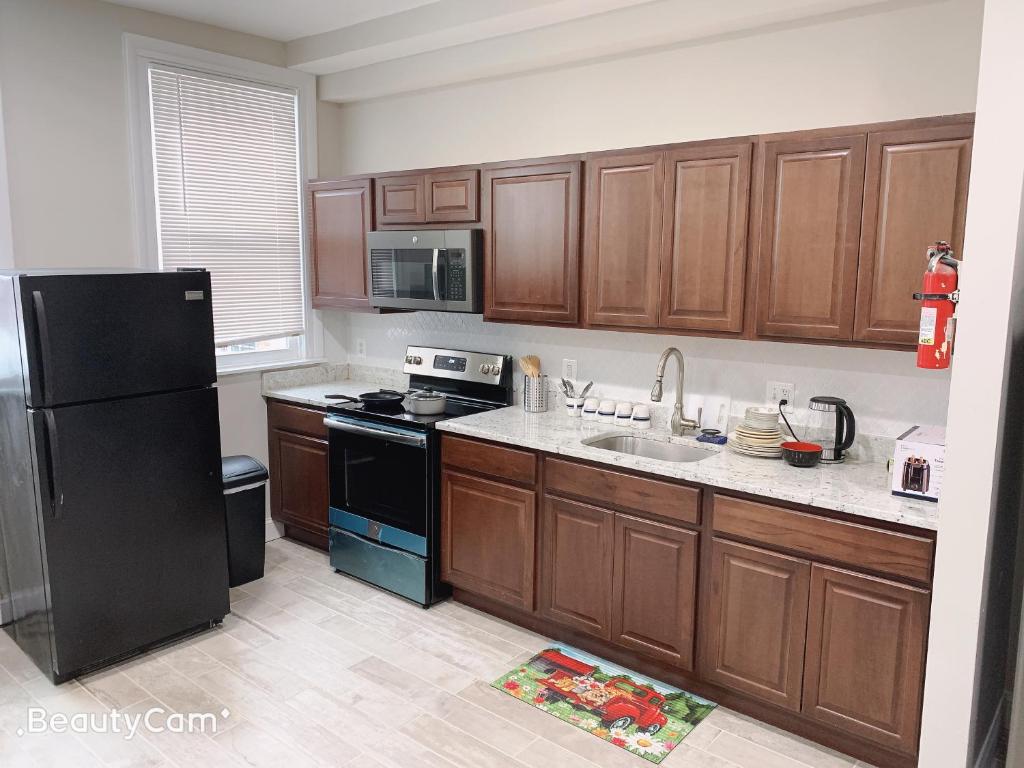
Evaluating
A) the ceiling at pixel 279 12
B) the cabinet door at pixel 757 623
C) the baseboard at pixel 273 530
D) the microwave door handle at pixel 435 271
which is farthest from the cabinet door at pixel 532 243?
the baseboard at pixel 273 530

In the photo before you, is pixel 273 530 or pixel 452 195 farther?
pixel 273 530

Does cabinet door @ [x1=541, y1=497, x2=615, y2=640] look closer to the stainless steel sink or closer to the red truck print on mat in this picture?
the red truck print on mat

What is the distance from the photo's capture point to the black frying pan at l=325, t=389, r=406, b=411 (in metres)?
3.94

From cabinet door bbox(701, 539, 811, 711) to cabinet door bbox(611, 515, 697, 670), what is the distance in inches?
3.6

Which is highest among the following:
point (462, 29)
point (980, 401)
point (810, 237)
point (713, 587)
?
point (462, 29)

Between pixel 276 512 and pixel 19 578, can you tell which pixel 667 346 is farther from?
pixel 19 578

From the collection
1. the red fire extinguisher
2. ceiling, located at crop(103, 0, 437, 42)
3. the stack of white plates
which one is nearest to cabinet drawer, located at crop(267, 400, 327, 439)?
ceiling, located at crop(103, 0, 437, 42)

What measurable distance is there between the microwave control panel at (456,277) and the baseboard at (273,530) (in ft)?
6.15

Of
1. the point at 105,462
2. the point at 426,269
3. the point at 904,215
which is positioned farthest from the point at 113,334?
the point at 904,215

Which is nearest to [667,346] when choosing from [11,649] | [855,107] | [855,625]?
[855,107]

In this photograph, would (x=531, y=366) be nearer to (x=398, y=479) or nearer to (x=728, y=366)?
(x=398, y=479)

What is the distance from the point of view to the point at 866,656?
8.01 ft

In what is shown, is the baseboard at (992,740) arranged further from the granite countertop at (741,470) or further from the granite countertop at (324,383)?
the granite countertop at (324,383)

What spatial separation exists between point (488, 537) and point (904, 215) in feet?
6.91
